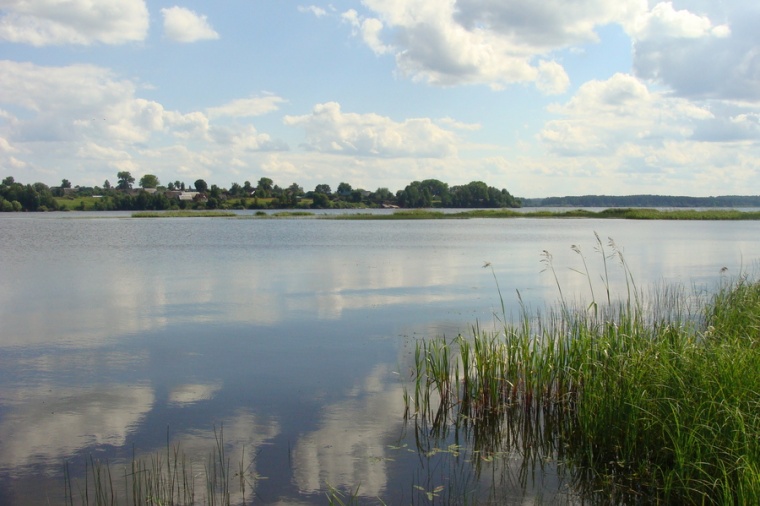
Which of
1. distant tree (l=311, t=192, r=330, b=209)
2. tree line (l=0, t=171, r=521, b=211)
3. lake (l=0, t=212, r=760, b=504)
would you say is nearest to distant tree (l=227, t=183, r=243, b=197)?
tree line (l=0, t=171, r=521, b=211)

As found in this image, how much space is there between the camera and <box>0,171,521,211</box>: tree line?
124188 millimetres

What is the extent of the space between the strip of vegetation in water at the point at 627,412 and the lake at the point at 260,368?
50 centimetres

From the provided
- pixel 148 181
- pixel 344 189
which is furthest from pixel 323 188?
pixel 148 181

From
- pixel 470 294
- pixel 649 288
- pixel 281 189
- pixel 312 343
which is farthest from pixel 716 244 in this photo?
pixel 281 189

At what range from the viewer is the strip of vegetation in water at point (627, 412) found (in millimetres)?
5457

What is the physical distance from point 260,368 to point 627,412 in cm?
623

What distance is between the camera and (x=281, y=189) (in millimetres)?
160375

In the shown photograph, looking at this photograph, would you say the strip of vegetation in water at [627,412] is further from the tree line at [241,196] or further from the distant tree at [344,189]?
the distant tree at [344,189]

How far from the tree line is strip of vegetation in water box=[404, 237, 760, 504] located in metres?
121

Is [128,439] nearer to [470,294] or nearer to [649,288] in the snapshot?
[470,294]

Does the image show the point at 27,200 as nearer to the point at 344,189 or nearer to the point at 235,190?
the point at 235,190

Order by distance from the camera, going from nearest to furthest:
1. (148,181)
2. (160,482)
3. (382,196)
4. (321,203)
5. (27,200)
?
(160,482), (27,200), (321,203), (382,196), (148,181)

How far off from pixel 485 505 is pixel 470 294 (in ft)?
42.1

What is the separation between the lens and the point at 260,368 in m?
10.7
